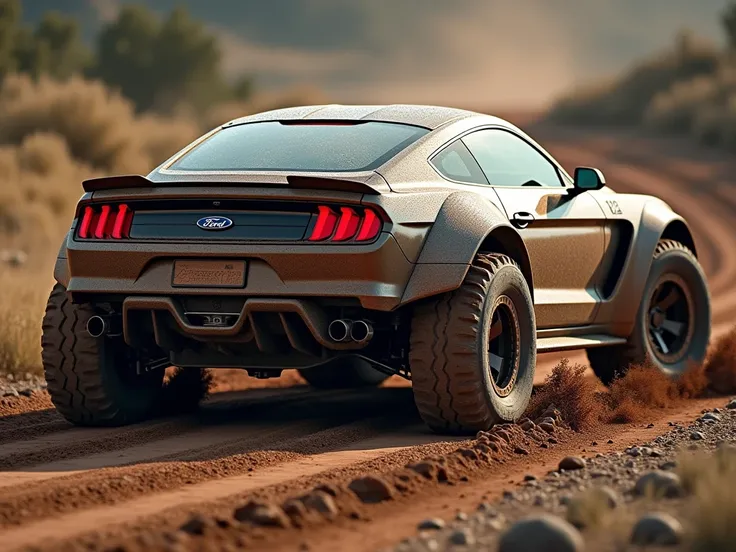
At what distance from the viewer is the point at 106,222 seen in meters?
7.82

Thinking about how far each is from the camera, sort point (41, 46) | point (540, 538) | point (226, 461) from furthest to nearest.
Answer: point (41, 46) → point (226, 461) → point (540, 538)

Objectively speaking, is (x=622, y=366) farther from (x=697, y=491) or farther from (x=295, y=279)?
(x=697, y=491)

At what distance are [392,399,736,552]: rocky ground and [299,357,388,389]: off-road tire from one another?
393cm

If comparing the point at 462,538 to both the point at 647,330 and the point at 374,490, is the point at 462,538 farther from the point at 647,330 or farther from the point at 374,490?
the point at 647,330

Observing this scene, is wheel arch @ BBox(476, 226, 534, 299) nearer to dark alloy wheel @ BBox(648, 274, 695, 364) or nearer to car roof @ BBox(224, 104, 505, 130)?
car roof @ BBox(224, 104, 505, 130)

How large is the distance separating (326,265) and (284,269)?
0.70 ft

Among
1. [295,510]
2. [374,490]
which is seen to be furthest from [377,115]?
[295,510]

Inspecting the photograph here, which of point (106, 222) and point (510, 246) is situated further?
point (510, 246)

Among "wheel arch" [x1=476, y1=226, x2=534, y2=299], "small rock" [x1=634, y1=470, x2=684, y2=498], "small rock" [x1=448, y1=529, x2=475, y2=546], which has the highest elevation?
"wheel arch" [x1=476, y1=226, x2=534, y2=299]

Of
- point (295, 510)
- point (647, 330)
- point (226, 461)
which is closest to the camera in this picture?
point (295, 510)

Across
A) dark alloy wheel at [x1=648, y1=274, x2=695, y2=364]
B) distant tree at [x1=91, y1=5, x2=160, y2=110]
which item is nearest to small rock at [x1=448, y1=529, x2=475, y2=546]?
dark alloy wheel at [x1=648, y1=274, x2=695, y2=364]

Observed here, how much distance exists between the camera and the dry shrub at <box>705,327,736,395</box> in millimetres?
10484

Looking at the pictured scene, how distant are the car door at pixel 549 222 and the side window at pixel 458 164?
0.08 metres

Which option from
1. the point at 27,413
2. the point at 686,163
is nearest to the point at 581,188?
the point at 27,413
